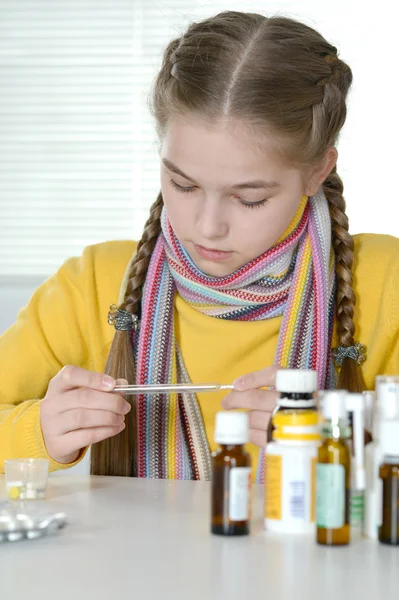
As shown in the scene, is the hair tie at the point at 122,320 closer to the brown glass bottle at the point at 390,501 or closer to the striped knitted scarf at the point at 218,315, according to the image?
the striped knitted scarf at the point at 218,315

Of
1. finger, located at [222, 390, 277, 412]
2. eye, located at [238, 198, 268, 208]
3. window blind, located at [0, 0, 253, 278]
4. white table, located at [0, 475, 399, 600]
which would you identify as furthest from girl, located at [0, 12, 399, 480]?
window blind, located at [0, 0, 253, 278]

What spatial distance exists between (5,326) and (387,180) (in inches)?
55.1

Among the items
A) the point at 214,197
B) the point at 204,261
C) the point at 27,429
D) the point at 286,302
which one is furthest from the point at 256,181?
the point at 27,429

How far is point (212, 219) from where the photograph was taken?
4.34ft

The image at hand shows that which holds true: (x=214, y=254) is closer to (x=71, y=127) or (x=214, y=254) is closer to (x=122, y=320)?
(x=122, y=320)

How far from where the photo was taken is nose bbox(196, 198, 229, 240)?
1.32 metres

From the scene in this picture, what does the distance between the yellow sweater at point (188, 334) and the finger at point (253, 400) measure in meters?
0.37

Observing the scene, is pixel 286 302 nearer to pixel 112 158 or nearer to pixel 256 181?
pixel 256 181

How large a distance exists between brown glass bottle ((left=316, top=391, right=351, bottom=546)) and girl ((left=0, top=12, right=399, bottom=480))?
425mm

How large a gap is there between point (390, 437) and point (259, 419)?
14.3 inches

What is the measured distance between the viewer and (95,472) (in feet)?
4.86

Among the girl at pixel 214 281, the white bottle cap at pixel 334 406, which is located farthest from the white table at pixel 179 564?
the girl at pixel 214 281

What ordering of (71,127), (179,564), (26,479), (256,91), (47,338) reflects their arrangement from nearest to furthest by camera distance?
(179,564) → (26,479) → (256,91) → (47,338) → (71,127)

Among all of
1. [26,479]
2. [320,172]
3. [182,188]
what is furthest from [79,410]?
[320,172]
